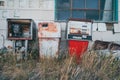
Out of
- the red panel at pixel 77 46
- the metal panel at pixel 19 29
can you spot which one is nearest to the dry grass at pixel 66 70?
the red panel at pixel 77 46

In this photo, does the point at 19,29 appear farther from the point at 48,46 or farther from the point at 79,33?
the point at 79,33

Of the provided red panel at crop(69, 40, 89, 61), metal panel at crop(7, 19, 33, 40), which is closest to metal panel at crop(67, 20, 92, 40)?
red panel at crop(69, 40, 89, 61)

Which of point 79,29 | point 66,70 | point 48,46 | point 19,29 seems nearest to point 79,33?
point 79,29

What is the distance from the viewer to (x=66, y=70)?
6836 mm

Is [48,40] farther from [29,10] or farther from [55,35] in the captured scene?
[29,10]

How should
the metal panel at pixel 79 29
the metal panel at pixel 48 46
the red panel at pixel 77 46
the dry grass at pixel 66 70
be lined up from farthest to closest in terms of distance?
the metal panel at pixel 79 29 → the metal panel at pixel 48 46 → the red panel at pixel 77 46 → the dry grass at pixel 66 70

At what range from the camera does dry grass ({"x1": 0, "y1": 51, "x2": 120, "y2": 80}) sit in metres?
6.73

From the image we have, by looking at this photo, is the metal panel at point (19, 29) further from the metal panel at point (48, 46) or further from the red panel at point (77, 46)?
the red panel at point (77, 46)

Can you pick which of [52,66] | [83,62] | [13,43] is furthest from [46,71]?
[13,43]

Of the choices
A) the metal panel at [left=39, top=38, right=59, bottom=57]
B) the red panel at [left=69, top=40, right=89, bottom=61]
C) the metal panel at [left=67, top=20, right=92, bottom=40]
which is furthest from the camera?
the metal panel at [left=67, top=20, right=92, bottom=40]

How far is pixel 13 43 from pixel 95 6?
10.2 ft

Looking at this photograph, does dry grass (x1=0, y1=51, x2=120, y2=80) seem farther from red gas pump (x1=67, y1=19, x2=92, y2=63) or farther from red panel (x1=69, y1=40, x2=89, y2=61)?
red gas pump (x1=67, y1=19, x2=92, y2=63)

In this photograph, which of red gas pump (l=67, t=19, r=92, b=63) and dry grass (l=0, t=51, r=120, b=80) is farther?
red gas pump (l=67, t=19, r=92, b=63)

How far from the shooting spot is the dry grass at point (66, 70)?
22.1 feet
